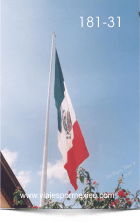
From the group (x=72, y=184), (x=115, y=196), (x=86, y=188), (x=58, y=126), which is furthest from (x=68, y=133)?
(x=115, y=196)

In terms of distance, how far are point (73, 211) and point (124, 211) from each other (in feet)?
2.45

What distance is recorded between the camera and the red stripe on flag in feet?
15.2

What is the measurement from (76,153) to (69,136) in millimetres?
490

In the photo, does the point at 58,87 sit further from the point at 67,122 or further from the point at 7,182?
the point at 7,182

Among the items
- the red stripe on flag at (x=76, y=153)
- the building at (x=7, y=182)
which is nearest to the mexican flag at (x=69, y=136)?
the red stripe on flag at (x=76, y=153)

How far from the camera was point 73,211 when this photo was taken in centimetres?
273

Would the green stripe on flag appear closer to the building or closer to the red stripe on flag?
the red stripe on flag

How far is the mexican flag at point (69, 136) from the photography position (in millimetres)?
4707

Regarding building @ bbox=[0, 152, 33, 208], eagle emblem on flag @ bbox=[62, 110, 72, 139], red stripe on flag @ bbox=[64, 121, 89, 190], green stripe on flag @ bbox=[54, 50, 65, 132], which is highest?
green stripe on flag @ bbox=[54, 50, 65, 132]

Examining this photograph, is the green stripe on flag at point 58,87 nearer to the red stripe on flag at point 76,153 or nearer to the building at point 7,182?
the red stripe on flag at point 76,153

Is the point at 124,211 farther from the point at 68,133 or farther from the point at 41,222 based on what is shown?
the point at 68,133

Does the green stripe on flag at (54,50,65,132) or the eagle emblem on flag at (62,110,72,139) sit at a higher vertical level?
the green stripe on flag at (54,50,65,132)

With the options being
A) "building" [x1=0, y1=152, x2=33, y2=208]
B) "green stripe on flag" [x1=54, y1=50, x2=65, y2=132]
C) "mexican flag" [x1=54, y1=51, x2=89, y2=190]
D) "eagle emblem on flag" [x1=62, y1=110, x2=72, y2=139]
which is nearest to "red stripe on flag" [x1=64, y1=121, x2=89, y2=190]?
"mexican flag" [x1=54, y1=51, x2=89, y2=190]

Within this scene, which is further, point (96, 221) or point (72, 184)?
point (72, 184)
